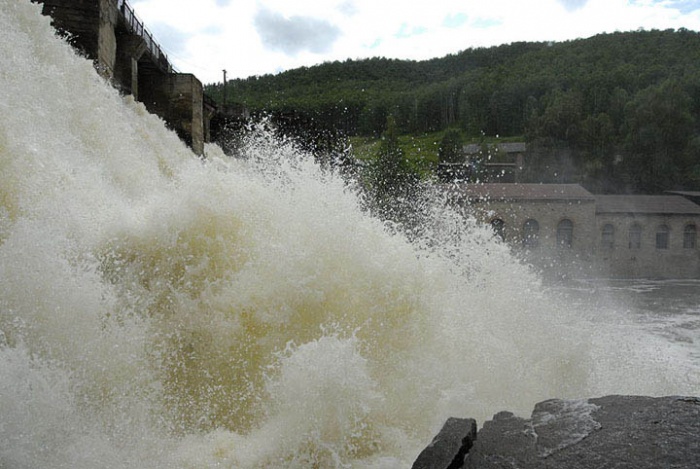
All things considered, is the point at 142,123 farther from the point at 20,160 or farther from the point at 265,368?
the point at 265,368

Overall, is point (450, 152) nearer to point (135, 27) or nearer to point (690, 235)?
point (690, 235)

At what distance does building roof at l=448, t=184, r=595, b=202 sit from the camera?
37219 millimetres

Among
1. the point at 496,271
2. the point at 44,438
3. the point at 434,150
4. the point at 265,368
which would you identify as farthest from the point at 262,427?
the point at 434,150

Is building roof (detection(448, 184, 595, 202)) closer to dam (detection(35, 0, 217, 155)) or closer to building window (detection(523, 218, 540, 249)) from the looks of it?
building window (detection(523, 218, 540, 249))

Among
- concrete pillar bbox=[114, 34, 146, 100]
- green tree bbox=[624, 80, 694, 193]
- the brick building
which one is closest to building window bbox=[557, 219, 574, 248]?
the brick building

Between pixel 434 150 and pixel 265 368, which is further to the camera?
pixel 434 150

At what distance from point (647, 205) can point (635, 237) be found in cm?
273

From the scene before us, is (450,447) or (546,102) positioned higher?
(546,102)

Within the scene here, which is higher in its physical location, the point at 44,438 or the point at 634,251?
the point at 44,438

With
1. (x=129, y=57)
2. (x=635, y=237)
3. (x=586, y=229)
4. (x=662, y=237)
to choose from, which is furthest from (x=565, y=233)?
(x=129, y=57)

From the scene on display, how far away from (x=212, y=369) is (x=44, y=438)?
4.77 feet

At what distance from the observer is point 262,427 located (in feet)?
14.1

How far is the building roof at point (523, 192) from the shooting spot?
122 feet

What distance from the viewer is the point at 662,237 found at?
39.1 metres
